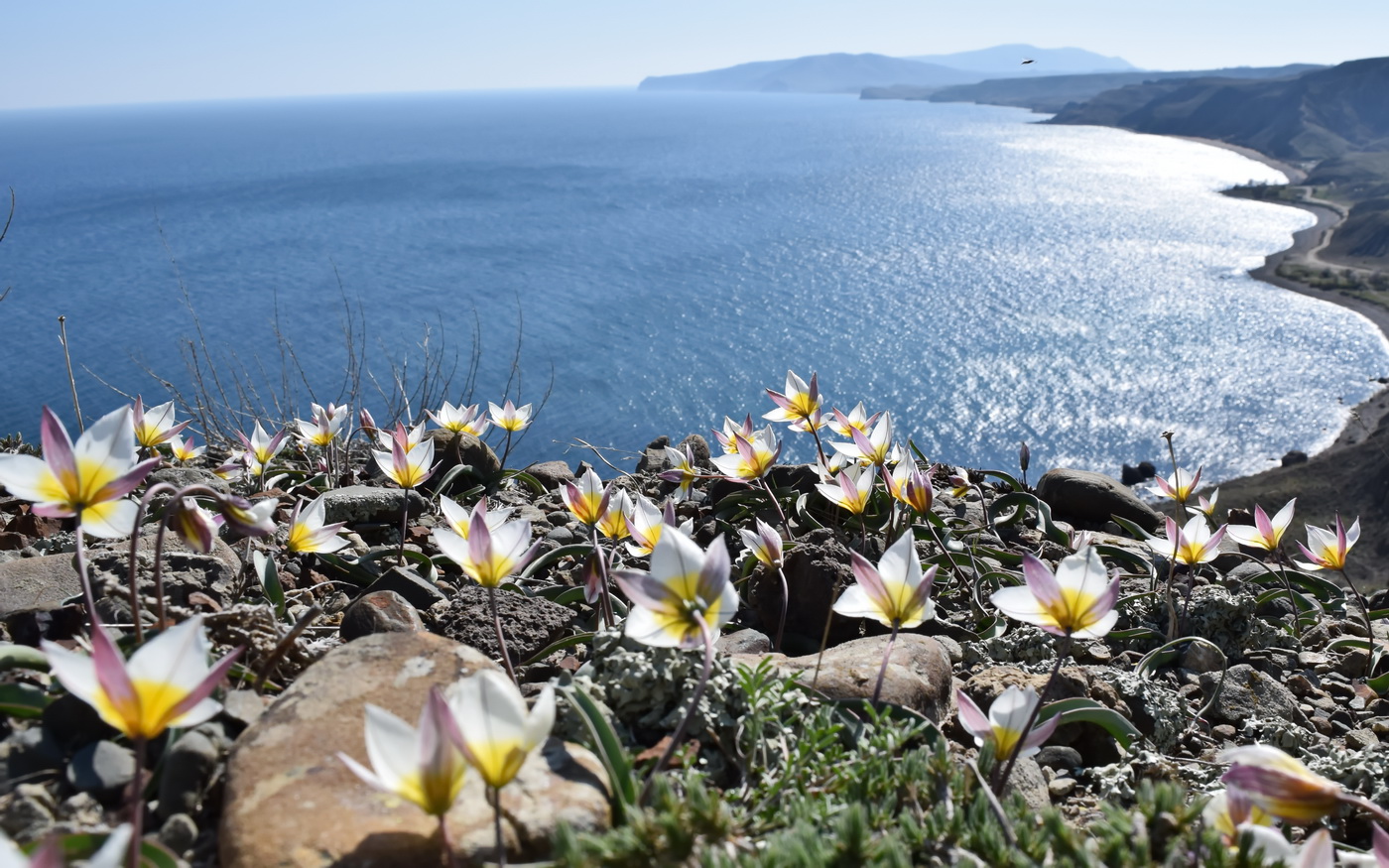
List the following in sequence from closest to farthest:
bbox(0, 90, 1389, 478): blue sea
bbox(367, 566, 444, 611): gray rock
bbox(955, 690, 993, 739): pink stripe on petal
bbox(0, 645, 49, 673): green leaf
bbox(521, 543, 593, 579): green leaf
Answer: bbox(955, 690, 993, 739): pink stripe on petal, bbox(0, 645, 49, 673): green leaf, bbox(367, 566, 444, 611): gray rock, bbox(521, 543, 593, 579): green leaf, bbox(0, 90, 1389, 478): blue sea

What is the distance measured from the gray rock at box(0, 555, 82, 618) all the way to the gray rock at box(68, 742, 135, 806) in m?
1.02

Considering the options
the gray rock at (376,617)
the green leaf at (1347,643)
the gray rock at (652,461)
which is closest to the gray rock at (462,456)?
the gray rock at (652,461)

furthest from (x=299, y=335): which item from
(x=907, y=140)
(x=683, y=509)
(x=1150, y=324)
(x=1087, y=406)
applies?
(x=907, y=140)

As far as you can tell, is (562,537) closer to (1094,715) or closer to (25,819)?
(1094,715)

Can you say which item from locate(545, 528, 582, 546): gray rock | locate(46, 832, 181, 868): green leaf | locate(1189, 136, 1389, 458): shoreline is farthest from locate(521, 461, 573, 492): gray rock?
locate(1189, 136, 1389, 458): shoreline

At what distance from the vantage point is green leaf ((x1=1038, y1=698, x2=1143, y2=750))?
2145 millimetres

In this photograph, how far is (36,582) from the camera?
8.20 feet

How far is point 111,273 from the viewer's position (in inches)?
1812

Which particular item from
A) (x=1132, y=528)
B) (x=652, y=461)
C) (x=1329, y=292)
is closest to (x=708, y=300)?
(x=1329, y=292)

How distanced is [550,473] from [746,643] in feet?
9.15

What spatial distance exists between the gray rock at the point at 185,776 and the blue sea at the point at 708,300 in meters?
11.8

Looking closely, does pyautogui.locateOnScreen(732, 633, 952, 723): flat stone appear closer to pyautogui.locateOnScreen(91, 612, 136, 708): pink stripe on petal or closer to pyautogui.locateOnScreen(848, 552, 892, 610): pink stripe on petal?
pyautogui.locateOnScreen(848, 552, 892, 610): pink stripe on petal

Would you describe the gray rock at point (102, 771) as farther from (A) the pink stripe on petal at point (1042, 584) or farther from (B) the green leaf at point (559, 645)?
(A) the pink stripe on petal at point (1042, 584)

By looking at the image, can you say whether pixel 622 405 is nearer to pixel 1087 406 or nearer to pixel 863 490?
pixel 1087 406
